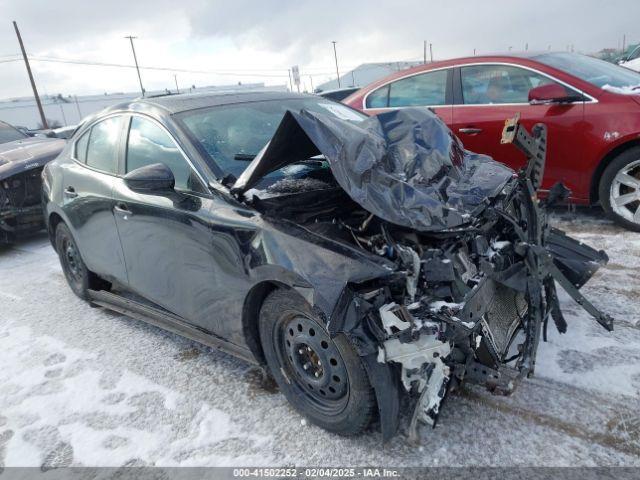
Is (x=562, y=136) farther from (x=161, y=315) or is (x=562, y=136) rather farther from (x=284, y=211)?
(x=161, y=315)

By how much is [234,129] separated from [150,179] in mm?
667

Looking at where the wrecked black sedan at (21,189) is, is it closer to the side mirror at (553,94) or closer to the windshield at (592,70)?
the side mirror at (553,94)

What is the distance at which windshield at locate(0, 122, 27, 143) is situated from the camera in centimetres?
792

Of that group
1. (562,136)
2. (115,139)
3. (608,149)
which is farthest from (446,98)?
(115,139)

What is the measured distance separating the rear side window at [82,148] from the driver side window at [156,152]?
83 cm

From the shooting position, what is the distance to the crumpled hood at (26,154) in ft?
21.2

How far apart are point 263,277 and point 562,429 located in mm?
1556

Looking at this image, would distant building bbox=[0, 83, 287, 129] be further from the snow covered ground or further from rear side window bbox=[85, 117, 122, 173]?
the snow covered ground

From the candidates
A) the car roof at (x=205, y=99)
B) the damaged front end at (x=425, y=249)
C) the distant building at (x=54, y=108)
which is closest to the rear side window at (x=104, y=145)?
the car roof at (x=205, y=99)

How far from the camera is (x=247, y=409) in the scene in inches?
109

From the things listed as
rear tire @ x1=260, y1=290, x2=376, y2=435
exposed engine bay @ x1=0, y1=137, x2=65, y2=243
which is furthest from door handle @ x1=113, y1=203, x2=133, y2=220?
exposed engine bay @ x1=0, y1=137, x2=65, y2=243

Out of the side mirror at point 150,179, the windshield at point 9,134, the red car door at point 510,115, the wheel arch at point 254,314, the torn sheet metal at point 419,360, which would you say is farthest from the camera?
the windshield at point 9,134

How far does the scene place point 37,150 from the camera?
6.96 meters

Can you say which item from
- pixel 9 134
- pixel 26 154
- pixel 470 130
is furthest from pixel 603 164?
pixel 9 134
